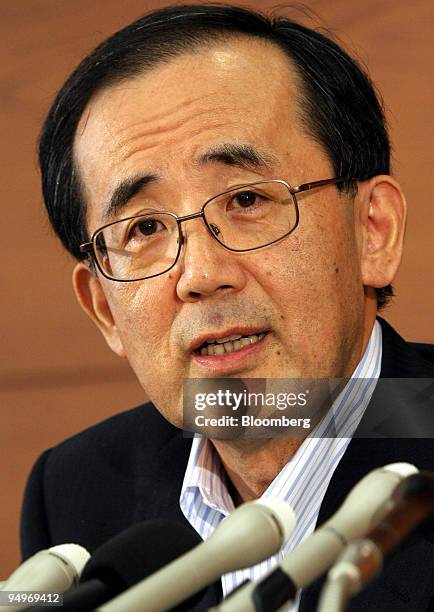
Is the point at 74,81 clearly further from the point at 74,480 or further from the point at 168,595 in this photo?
the point at 168,595

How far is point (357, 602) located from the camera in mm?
1233

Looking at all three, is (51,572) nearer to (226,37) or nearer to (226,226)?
(226,226)

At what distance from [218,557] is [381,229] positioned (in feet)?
2.94

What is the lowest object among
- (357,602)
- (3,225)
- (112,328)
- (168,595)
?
(357,602)

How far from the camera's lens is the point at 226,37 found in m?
1.50

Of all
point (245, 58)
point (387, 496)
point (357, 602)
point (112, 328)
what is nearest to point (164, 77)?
point (245, 58)

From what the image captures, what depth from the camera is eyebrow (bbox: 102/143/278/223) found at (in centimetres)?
138

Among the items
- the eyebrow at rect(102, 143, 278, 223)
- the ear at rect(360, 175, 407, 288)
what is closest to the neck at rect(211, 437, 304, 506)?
the ear at rect(360, 175, 407, 288)

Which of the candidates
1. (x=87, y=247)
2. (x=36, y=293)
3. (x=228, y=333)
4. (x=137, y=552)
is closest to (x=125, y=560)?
(x=137, y=552)

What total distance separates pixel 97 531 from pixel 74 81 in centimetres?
75

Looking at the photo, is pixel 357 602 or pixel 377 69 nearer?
pixel 357 602

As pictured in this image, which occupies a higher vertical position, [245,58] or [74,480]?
[245,58]

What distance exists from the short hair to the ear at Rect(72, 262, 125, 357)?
42 mm

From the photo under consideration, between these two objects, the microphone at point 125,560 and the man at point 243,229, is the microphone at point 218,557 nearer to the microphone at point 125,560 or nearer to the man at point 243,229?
the microphone at point 125,560
